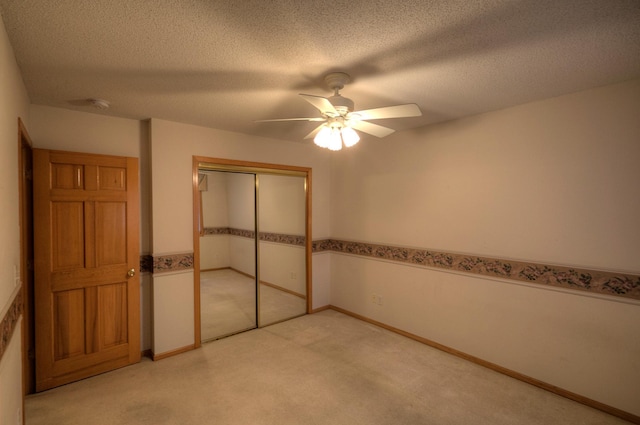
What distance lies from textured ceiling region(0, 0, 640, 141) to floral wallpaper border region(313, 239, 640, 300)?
1.42m

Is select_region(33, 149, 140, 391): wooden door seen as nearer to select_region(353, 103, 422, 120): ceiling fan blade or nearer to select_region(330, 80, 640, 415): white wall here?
select_region(353, 103, 422, 120): ceiling fan blade

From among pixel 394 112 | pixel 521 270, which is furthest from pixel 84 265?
pixel 521 270

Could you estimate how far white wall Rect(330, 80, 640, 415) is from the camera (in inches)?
84.6

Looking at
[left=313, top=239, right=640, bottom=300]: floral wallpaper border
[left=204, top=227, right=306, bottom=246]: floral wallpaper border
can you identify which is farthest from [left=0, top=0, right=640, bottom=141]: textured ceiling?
[left=204, top=227, right=306, bottom=246]: floral wallpaper border

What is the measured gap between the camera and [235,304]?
12.6ft

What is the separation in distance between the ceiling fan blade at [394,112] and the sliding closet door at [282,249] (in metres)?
2.14

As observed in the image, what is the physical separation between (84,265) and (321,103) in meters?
2.52

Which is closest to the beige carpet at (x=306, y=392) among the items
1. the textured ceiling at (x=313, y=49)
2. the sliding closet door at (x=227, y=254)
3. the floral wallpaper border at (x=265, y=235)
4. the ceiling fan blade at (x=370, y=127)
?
the sliding closet door at (x=227, y=254)

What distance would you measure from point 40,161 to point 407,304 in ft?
12.4

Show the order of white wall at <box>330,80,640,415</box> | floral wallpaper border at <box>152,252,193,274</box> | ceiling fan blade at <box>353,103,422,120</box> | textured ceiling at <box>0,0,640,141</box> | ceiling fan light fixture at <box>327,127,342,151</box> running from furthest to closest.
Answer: floral wallpaper border at <box>152,252,193,274</box> < white wall at <box>330,80,640,415</box> < ceiling fan light fixture at <box>327,127,342,151</box> < ceiling fan blade at <box>353,103,422,120</box> < textured ceiling at <box>0,0,640,141</box>

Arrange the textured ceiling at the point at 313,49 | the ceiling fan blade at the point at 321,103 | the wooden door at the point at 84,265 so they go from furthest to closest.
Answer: the wooden door at the point at 84,265, the ceiling fan blade at the point at 321,103, the textured ceiling at the point at 313,49

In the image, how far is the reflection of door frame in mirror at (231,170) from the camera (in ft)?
10.4

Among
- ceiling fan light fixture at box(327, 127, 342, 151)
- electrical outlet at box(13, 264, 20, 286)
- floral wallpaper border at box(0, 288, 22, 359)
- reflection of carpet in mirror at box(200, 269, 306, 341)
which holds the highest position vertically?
ceiling fan light fixture at box(327, 127, 342, 151)

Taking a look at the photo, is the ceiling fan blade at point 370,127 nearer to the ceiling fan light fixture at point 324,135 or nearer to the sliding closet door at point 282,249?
the ceiling fan light fixture at point 324,135
